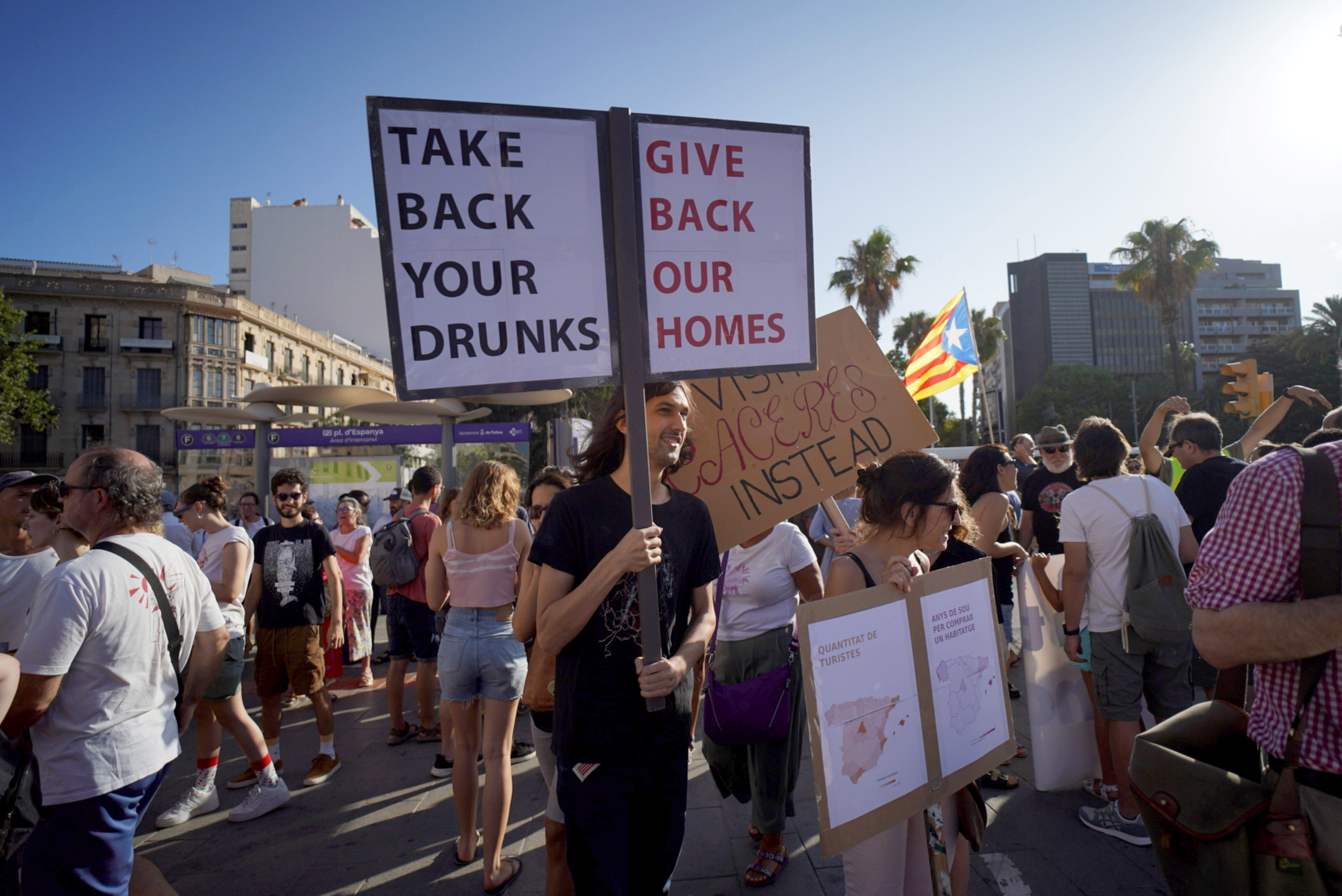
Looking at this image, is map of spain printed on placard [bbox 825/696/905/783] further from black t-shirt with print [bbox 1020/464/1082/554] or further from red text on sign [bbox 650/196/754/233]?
black t-shirt with print [bbox 1020/464/1082/554]

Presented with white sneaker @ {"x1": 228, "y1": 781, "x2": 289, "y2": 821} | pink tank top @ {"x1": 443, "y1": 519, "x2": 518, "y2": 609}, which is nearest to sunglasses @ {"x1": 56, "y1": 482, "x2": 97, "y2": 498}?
pink tank top @ {"x1": 443, "y1": 519, "x2": 518, "y2": 609}

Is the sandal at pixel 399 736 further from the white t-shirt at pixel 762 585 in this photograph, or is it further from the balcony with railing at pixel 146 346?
the balcony with railing at pixel 146 346

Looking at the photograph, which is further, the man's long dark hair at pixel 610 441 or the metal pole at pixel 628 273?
the man's long dark hair at pixel 610 441

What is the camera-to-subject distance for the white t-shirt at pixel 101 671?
82.2 inches

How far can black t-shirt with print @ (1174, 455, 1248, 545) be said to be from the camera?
402 cm

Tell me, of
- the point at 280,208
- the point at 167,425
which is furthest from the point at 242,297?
the point at 280,208

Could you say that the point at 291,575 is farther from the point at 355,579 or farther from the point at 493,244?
the point at 493,244

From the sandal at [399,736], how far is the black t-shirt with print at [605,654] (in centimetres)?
396

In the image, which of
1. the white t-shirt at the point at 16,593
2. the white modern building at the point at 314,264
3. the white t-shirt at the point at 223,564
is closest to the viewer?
the white t-shirt at the point at 16,593

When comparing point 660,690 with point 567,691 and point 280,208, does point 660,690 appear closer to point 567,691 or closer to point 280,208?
point 567,691

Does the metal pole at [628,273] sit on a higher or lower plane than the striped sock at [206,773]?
higher

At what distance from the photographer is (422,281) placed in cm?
188

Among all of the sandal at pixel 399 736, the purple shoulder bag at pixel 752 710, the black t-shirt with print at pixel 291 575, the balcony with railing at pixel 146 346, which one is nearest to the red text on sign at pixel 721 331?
the purple shoulder bag at pixel 752 710

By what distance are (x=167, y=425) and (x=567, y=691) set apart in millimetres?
55188
